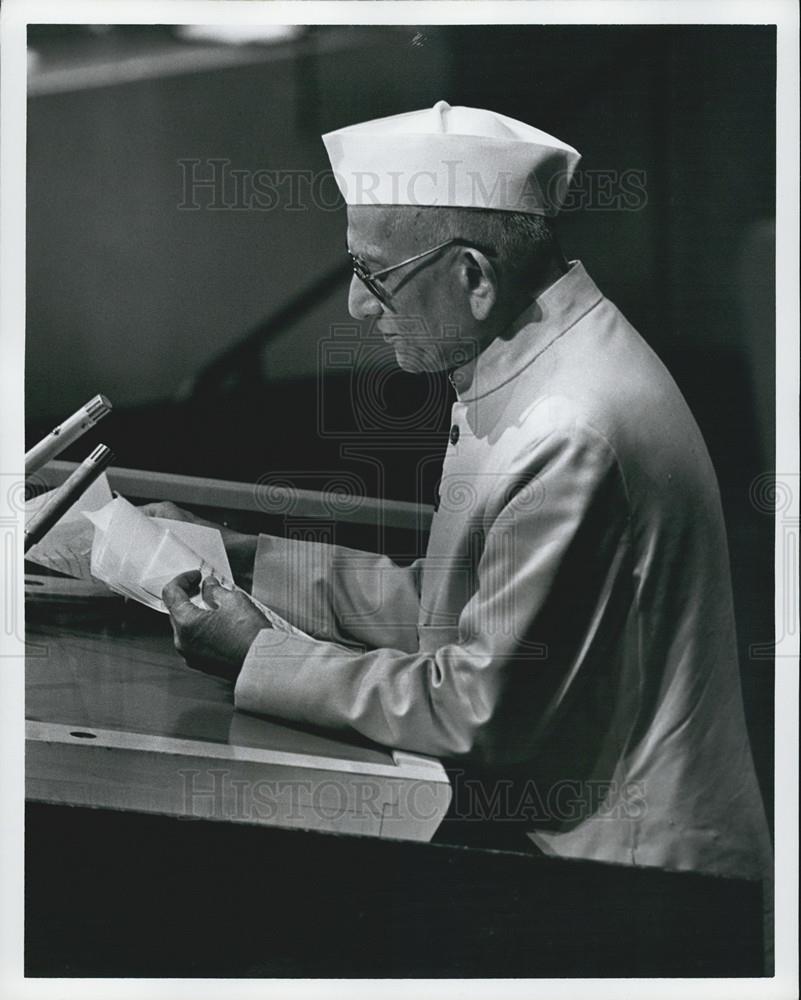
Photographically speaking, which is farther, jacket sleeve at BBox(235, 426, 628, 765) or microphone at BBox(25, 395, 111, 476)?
microphone at BBox(25, 395, 111, 476)

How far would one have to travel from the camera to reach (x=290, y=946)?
80.4 inches

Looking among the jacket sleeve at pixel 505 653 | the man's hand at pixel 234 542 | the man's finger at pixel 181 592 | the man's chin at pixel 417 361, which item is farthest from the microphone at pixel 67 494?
the man's chin at pixel 417 361

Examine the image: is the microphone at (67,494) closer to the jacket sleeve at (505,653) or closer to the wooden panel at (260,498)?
the wooden panel at (260,498)

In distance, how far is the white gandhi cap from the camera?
6.37ft

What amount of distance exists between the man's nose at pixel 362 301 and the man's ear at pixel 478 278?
0.52 feet

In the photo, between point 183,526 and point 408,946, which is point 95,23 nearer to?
point 183,526

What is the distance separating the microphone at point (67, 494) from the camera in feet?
6.59

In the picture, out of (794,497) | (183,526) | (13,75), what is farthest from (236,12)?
(794,497)

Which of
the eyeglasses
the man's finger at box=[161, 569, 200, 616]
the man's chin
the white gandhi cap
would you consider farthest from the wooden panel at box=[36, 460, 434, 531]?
the white gandhi cap

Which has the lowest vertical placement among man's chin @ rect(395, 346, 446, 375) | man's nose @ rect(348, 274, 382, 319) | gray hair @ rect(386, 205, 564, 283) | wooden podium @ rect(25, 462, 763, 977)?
wooden podium @ rect(25, 462, 763, 977)

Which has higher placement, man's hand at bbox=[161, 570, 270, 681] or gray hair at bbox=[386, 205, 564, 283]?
gray hair at bbox=[386, 205, 564, 283]

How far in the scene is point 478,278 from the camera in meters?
1.96

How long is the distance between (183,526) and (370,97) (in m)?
0.83

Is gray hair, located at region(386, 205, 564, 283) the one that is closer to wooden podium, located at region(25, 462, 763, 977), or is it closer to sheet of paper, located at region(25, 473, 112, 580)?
wooden podium, located at region(25, 462, 763, 977)
